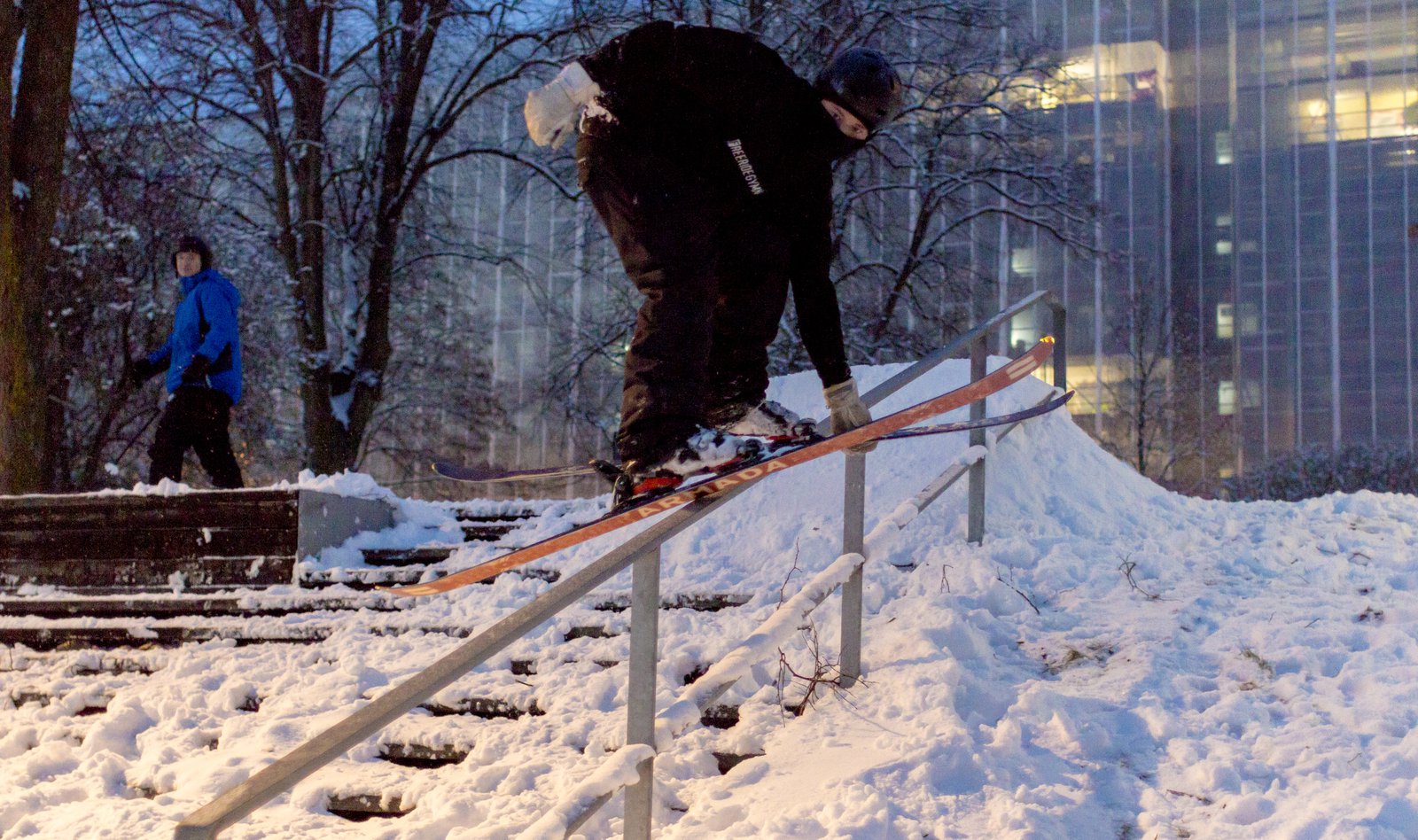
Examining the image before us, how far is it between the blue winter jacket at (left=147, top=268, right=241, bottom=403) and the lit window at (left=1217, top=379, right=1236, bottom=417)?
3894cm

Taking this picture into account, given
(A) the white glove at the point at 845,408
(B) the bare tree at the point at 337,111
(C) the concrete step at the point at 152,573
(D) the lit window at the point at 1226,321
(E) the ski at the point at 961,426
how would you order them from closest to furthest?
(E) the ski at the point at 961,426, (A) the white glove at the point at 845,408, (C) the concrete step at the point at 152,573, (B) the bare tree at the point at 337,111, (D) the lit window at the point at 1226,321

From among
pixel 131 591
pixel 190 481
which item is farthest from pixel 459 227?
pixel 131 591

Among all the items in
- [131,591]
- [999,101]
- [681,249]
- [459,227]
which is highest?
[999,101]

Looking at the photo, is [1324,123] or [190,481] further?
[1324,123]

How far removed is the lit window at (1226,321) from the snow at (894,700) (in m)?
38.0

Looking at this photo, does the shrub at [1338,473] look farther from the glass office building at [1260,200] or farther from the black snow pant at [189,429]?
the glass office building at [1260,200]

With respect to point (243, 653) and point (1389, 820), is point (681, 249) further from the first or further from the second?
point (243, 653)

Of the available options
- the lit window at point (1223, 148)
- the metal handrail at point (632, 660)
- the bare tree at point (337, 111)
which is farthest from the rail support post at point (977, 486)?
the lit window at point (1223, 148)

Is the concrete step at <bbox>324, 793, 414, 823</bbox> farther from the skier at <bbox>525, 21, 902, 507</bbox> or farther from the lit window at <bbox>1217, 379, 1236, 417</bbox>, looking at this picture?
the lit window at <bbox>1217, 379, 1236, 417</bbox>

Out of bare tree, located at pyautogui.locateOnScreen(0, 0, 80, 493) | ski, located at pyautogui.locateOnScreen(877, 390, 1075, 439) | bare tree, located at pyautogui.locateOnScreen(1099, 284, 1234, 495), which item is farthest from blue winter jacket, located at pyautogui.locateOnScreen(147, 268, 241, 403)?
bare tree, located at pyautogui.locateOnScreen(1099, 284, 1234, 495)

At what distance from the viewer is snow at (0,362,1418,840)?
283cm

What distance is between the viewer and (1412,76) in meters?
38.2

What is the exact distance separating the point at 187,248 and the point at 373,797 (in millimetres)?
3978

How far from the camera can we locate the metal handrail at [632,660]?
1.73 meters
